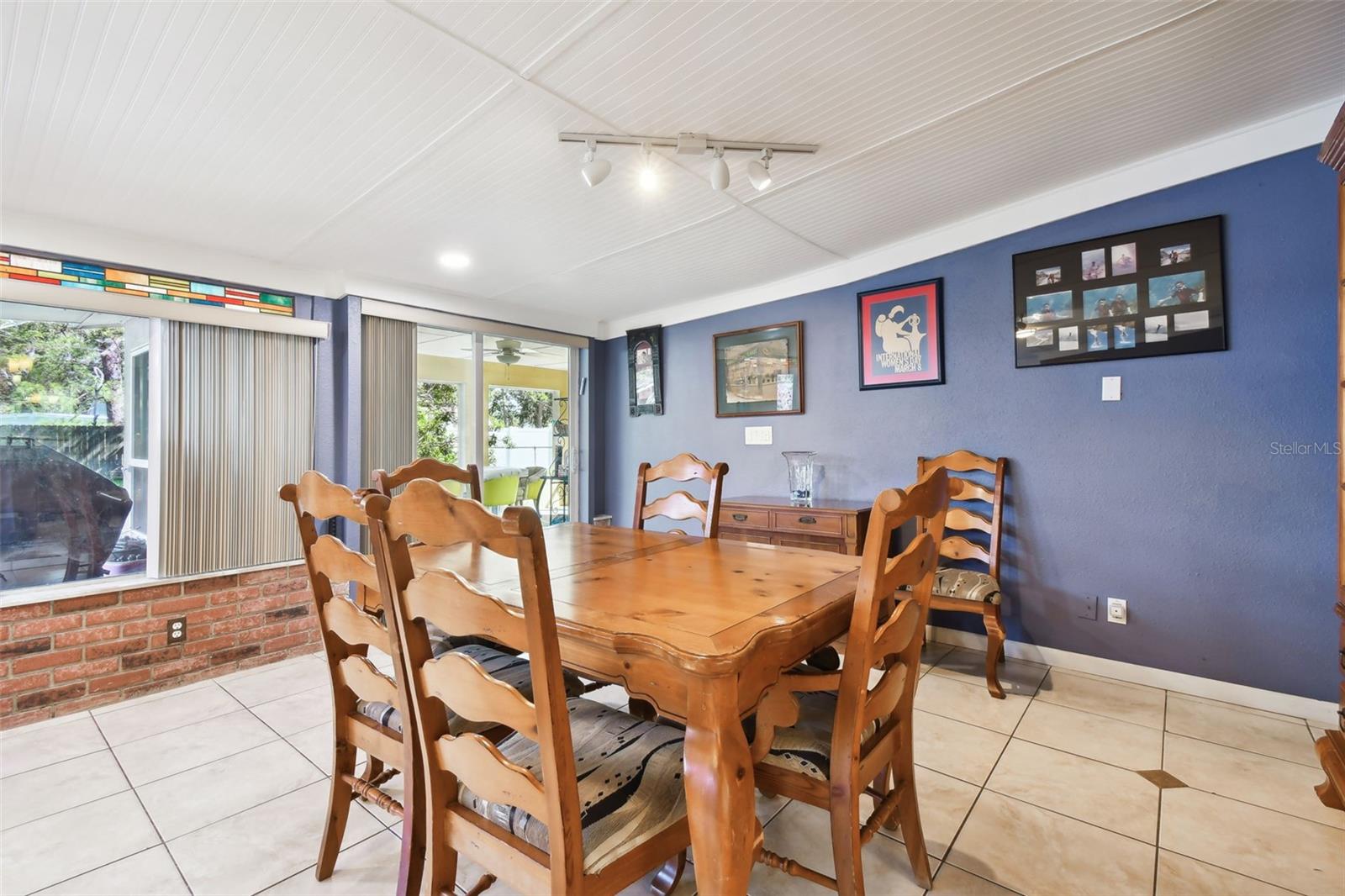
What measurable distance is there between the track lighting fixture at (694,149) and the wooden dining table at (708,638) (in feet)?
4.84

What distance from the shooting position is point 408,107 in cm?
197

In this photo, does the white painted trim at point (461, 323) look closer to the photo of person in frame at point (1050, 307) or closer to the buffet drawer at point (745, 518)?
the buffet drawer at point (745, 518)

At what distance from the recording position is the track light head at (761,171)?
7.30ft

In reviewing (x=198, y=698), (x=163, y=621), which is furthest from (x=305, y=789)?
(x=163, y=621)

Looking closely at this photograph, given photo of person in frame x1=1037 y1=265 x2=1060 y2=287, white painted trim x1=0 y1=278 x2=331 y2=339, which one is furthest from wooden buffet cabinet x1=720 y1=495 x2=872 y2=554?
white painted trim x1=0 y1=278 x2=331 y2=339

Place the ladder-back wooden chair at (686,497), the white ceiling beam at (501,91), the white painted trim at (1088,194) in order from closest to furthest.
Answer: the white ceiling beam at (501,91) < the white painted trim at (1088,194) < the ladder-back wooden chair at (686,497)

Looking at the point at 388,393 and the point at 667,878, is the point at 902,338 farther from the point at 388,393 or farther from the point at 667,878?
the point at 388,393

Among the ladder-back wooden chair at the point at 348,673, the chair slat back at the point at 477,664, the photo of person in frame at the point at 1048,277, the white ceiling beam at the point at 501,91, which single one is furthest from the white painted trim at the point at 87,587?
the photo of person in frame at the point at 1048,277

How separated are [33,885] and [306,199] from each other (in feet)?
8.38

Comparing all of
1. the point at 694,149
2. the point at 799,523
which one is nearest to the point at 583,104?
the point at 694,149

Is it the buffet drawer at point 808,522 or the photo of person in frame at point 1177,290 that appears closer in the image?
the photo of person in frame at point 1177,290

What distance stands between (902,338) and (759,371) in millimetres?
1079

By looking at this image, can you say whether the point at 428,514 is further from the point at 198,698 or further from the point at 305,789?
the point at 198,698

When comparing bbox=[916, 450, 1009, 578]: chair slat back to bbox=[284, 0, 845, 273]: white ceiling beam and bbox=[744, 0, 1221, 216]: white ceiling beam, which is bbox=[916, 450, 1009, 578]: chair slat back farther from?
bbox=[284, 0, 845, 273]: white ceiling beam
